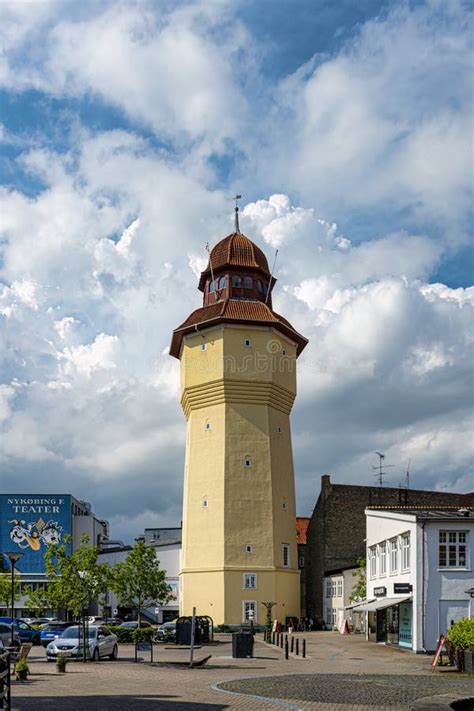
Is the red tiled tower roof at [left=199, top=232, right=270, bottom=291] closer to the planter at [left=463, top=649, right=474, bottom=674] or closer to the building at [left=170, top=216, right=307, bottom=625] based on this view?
the building at [left=170, top=216, right=307, bottom=625]

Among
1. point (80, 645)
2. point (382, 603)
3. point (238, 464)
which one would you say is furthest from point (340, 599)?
point (80, 645)

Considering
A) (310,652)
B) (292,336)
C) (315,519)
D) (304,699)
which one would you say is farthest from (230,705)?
(315,519)

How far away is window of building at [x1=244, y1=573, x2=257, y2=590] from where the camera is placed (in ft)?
210

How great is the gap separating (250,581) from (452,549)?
79.6ft

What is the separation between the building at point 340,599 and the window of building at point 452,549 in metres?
21.4

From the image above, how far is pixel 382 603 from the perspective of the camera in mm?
45344

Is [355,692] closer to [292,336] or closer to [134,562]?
[134,562]

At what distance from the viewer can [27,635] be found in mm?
52656

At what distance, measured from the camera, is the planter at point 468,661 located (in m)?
29.1

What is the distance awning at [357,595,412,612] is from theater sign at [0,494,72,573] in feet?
162

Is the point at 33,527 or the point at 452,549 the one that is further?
the point at 33,527

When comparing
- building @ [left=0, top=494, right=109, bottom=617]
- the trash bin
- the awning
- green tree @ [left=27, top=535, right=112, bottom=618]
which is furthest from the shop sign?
building @ [left=0, top=494, right=109, bottom=617]

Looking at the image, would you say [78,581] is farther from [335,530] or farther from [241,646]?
[335,530]

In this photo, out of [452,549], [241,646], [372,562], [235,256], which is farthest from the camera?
[235,256]
